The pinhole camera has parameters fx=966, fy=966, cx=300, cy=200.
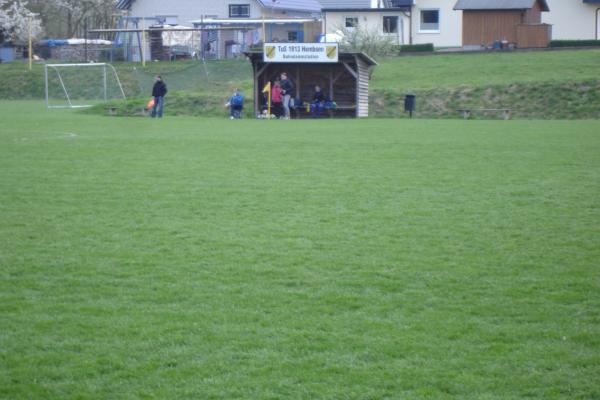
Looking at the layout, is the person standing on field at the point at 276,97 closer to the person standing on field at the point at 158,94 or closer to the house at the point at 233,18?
the person standing on field at the point at 158,94

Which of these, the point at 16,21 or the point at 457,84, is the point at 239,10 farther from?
the point at 457,84

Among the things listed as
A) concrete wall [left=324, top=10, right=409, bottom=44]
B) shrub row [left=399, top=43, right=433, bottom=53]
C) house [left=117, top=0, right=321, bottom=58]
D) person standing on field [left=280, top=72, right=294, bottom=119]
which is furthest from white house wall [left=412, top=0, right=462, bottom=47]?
person standing on field [left=280, top=72, right=294, bottom=119]

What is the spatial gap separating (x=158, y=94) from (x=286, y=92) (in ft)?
15.3

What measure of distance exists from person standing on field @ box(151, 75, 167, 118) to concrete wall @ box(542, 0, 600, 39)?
33430 millimetres

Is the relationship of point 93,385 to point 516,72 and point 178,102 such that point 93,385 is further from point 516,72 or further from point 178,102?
point 516,72

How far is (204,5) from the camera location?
6725 cm

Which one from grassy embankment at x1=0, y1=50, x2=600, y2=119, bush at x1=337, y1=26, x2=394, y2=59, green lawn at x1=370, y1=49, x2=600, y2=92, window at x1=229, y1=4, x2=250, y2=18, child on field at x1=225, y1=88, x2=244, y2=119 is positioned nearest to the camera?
child on field at x1=225, y1=88, x2=244, y2=119

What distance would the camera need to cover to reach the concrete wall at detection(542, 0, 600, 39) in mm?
60156

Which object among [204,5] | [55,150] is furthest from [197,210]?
[204,5]

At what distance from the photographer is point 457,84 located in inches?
1607

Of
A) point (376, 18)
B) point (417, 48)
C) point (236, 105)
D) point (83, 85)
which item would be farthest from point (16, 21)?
point (236, 105)

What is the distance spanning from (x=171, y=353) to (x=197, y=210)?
19.9 ft

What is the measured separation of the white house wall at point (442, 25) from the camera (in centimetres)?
6131

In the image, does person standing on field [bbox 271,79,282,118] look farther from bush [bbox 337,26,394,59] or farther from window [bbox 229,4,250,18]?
window [bbox 229,4,250,18]
